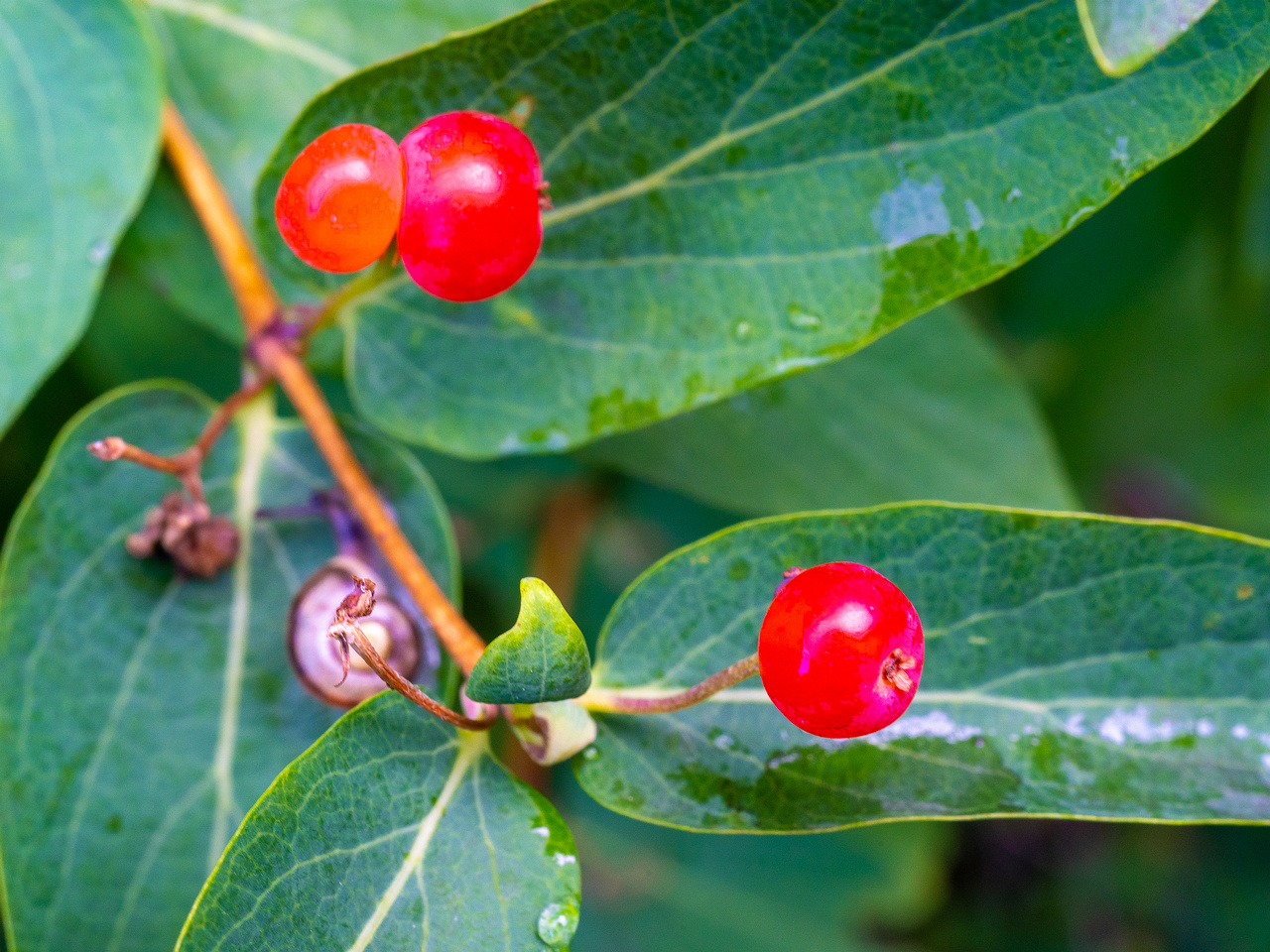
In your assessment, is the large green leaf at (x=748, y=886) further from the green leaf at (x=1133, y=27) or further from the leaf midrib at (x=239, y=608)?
the green leaf at (x=1133, y=27)

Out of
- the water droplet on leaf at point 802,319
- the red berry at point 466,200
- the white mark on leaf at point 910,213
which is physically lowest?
the red berry at point 466,200

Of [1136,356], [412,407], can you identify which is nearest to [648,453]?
[412,407]

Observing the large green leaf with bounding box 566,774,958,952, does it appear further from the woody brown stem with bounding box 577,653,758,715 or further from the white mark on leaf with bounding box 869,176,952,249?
the white mark on leaf with bounding box 869,176,952,249

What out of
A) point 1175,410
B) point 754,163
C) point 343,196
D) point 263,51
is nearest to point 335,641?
point 343,196

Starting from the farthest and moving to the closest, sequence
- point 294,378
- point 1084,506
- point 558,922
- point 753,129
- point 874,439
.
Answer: point 1084,506 → point 874,439 → point 294,378 → point 753,129 → point 558,922

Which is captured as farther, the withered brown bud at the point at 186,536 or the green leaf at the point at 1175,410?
the green leaf at the point at 1175,410

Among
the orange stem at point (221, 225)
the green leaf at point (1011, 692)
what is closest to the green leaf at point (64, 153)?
the orange stem at point (221, 225)

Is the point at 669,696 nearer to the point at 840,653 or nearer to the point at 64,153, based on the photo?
the point at 840,653

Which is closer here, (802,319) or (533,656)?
(533,656)
